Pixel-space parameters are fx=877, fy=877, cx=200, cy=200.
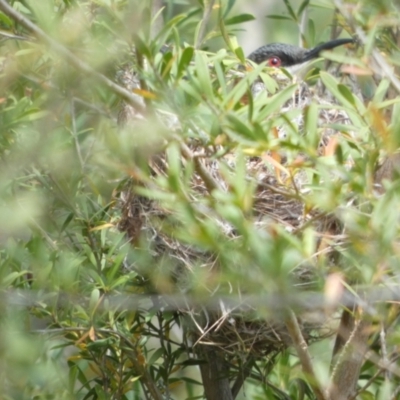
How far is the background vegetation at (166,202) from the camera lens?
186 cm

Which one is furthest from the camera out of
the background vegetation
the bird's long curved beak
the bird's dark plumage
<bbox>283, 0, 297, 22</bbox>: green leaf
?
the bird's dark plumage

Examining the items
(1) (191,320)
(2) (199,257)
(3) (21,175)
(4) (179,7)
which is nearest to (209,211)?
(2) (199,257)

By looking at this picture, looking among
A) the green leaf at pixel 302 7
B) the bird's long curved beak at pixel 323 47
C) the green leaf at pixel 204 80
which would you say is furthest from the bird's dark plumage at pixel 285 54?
the green leaf at pixel 204 80

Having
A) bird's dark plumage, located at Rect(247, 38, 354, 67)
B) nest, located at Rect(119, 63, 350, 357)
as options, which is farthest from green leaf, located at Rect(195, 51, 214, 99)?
bird's dark plumage, located at Rect(247, 38, 354, 67)

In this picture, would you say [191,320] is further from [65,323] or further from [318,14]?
[318,14]

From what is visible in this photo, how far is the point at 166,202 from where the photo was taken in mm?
2113

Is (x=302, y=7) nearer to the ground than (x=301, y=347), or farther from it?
farther from it

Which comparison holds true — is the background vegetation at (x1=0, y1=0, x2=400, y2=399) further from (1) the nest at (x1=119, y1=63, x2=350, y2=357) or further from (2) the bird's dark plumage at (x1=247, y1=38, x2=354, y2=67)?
(2) the bird's dark plumage at (x1=247, y1=38, x2=354, y2=67)

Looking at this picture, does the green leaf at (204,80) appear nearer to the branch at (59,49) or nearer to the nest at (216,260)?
the branch at (59,49)

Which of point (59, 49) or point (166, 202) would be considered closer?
point (59, 49)

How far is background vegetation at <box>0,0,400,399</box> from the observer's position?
1857 mm

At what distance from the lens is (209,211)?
2.73 meters

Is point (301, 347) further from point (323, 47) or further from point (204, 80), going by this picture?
point (323, 47)

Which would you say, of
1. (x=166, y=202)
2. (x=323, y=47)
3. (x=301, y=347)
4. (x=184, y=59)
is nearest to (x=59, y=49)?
(x=184, y=59)
